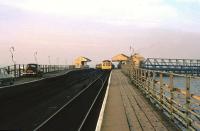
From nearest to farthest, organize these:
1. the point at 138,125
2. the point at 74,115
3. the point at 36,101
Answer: the point at 138,125 → the point at 74,115 → the point at 36,101

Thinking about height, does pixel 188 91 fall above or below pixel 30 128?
above

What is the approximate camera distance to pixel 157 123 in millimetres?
15086

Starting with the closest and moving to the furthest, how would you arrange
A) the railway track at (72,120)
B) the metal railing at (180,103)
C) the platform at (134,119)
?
the metal railing at (180,103) → the platform at (134,119) → the railway track at (72,120)

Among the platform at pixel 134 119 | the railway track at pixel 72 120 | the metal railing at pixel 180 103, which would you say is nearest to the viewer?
the metal railing at pixel 180 103

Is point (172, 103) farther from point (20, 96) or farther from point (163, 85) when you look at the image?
point (20, 96)

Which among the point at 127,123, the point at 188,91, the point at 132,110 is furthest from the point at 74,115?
the point at 188,91

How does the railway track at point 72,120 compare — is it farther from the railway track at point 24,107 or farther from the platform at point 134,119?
the platform at point 134,119

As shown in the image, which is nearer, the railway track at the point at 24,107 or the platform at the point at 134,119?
the platform at the point at 134,119

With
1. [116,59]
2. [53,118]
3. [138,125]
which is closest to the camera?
[138,125]

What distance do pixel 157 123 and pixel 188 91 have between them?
3030 mm

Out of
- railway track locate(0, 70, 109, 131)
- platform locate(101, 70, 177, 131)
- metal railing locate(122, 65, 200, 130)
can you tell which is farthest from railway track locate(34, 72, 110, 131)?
metal railing locate(122, 65, 200, 130)

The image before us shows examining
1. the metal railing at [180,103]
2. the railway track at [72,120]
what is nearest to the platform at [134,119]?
the metal railing at [180,103]

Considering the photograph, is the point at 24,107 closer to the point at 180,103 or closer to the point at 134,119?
the point at 134,119

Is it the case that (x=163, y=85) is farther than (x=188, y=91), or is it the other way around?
(x=163, y=85)
